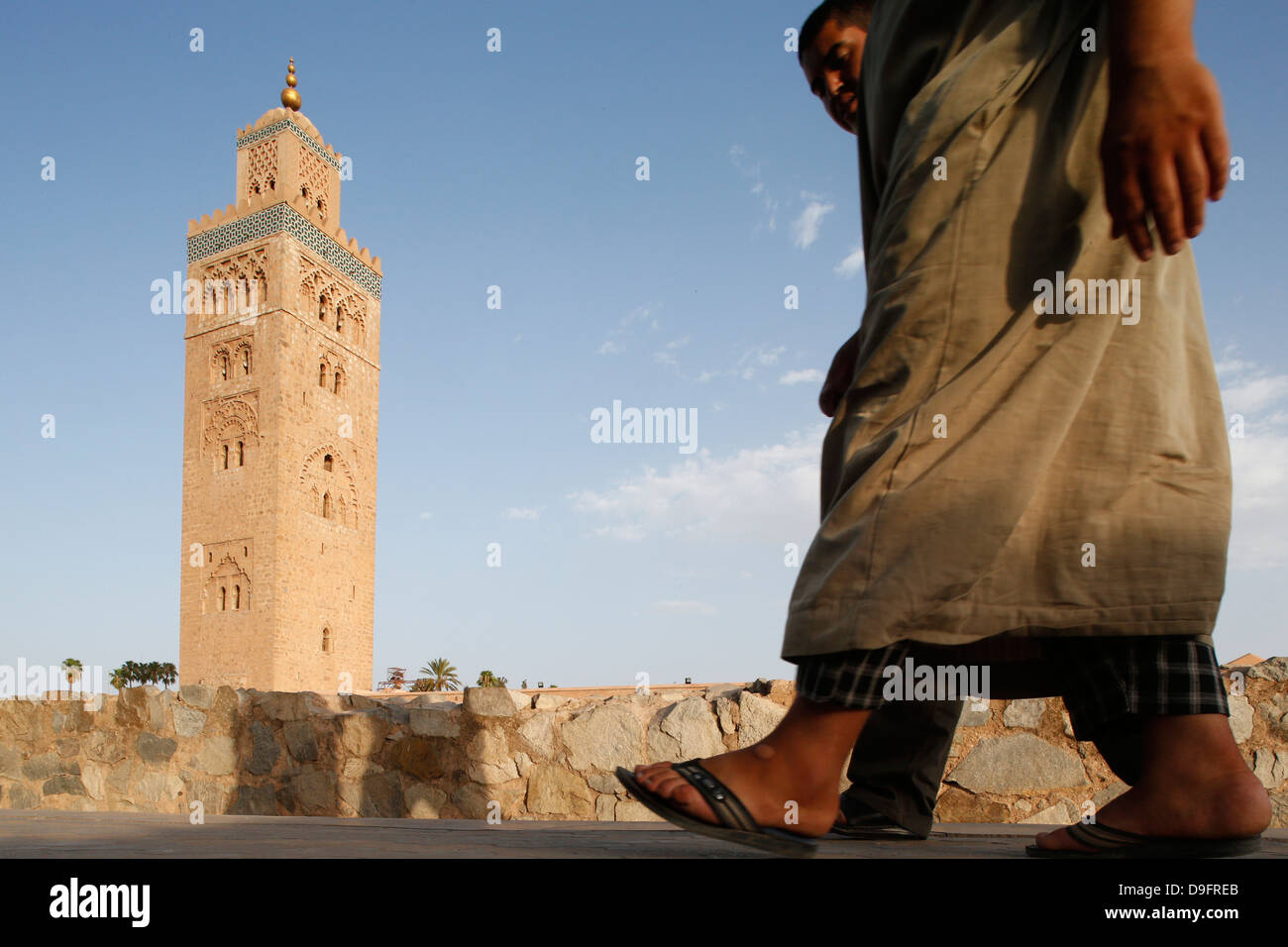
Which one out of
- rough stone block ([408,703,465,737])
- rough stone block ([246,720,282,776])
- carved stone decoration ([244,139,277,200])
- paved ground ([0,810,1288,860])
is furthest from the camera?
carved stone decoration ([244,139,277,200])

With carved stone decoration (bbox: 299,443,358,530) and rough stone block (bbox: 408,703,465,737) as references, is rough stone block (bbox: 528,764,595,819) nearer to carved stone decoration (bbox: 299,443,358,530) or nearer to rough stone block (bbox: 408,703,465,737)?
rough stone block (bbox: 408,703,465,737)

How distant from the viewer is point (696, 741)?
3.75 m

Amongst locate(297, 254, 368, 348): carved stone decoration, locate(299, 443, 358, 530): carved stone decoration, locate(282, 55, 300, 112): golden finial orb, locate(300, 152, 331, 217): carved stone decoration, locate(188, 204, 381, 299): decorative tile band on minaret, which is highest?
locate(282, 55, 300, 112): golden finial orb

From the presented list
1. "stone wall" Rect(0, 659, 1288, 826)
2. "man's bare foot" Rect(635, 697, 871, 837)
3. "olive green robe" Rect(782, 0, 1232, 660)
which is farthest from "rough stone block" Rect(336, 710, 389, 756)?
"olive green robe" Rect(782, 0, 1232, 660)

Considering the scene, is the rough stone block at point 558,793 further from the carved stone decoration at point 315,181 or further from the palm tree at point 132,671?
the palm tree at point 132,671

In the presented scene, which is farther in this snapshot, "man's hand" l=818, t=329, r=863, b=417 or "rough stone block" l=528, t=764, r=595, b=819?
"rough stone block" l=528, t=764, r=595, b=819

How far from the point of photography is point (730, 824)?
1221 millimetres

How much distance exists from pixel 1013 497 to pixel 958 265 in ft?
1.20

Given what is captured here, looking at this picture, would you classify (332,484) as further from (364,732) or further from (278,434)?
(364,732)

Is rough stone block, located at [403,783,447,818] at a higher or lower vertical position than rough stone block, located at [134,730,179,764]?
lower

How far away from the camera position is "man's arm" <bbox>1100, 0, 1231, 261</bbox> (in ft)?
4.11

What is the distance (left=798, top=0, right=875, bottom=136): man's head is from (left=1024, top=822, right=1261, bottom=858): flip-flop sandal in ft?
4.61

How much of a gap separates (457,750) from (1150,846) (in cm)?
331
